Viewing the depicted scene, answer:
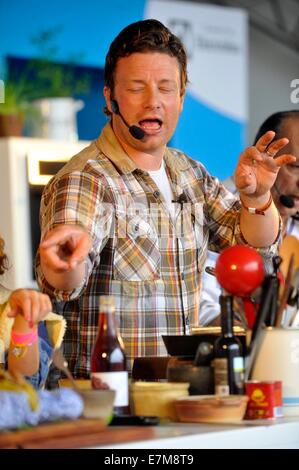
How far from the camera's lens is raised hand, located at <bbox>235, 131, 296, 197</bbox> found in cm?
243

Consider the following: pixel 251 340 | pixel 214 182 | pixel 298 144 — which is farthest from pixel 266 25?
pixel 251 340

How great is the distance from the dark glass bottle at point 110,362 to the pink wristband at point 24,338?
7.3 inches

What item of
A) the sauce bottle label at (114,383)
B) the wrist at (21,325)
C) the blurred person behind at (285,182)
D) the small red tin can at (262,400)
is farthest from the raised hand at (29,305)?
the blurred person behind at (285,182)

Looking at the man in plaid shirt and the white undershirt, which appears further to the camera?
the white undershirt

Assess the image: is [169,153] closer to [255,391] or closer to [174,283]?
[174,283]

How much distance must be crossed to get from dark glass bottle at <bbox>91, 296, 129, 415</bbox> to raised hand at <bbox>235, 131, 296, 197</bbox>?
58 cm

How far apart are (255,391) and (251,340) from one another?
4.4 inches

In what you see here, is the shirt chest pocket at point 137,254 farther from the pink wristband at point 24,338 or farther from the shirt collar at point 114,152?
the pink wristband at point 24,338

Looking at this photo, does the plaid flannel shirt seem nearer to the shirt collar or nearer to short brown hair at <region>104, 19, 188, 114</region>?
the shirt collar

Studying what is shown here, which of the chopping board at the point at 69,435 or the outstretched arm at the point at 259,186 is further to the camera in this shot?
the outstretched arm at the point at 259,186

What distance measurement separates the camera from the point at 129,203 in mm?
2699

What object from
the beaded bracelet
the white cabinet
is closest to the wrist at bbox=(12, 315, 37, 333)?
the beaded bracelet

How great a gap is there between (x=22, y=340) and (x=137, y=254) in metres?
0.57

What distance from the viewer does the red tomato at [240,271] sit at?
6.74 feet
